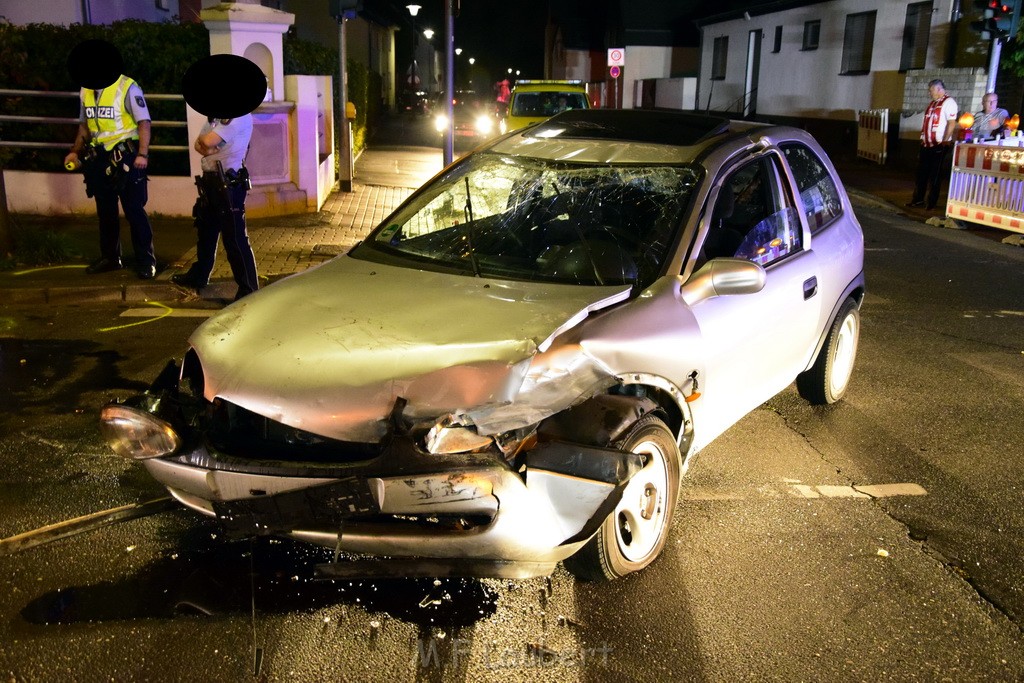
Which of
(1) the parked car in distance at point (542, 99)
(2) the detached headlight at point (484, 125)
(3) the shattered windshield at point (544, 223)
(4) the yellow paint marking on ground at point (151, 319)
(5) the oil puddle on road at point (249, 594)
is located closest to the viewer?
(5) the oil puddle on road at point (249, 594)

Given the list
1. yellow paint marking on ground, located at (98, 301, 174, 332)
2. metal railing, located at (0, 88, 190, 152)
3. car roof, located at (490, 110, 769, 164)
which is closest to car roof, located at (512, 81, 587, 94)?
metal railing, located at (0, 88, 190, 152)

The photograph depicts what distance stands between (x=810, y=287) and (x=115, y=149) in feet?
20.2

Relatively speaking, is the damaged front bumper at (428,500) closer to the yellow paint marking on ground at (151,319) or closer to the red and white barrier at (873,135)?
the yellow paint marking on ground at (151,319)

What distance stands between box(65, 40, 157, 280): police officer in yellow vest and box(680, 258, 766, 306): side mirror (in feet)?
19.7

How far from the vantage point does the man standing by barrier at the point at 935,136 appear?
1521 cm

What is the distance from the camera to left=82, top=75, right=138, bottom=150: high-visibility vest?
28.0 ft

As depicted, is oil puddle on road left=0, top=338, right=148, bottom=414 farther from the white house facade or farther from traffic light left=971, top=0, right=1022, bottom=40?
the white house facade

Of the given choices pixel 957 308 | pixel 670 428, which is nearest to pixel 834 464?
pixel 670 428

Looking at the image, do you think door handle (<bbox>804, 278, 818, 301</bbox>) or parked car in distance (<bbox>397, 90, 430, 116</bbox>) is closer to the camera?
door handle (<bbox>804, 278, 818, 301</bbox>)

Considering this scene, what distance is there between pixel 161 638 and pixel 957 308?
301 inches

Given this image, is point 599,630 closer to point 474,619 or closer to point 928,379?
point 474,619

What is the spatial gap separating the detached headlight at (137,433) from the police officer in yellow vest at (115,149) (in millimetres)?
5579

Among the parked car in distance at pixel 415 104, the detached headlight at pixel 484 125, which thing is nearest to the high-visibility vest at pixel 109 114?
the detached headlight at pixel 484 125

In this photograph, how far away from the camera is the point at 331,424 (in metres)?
3.39
